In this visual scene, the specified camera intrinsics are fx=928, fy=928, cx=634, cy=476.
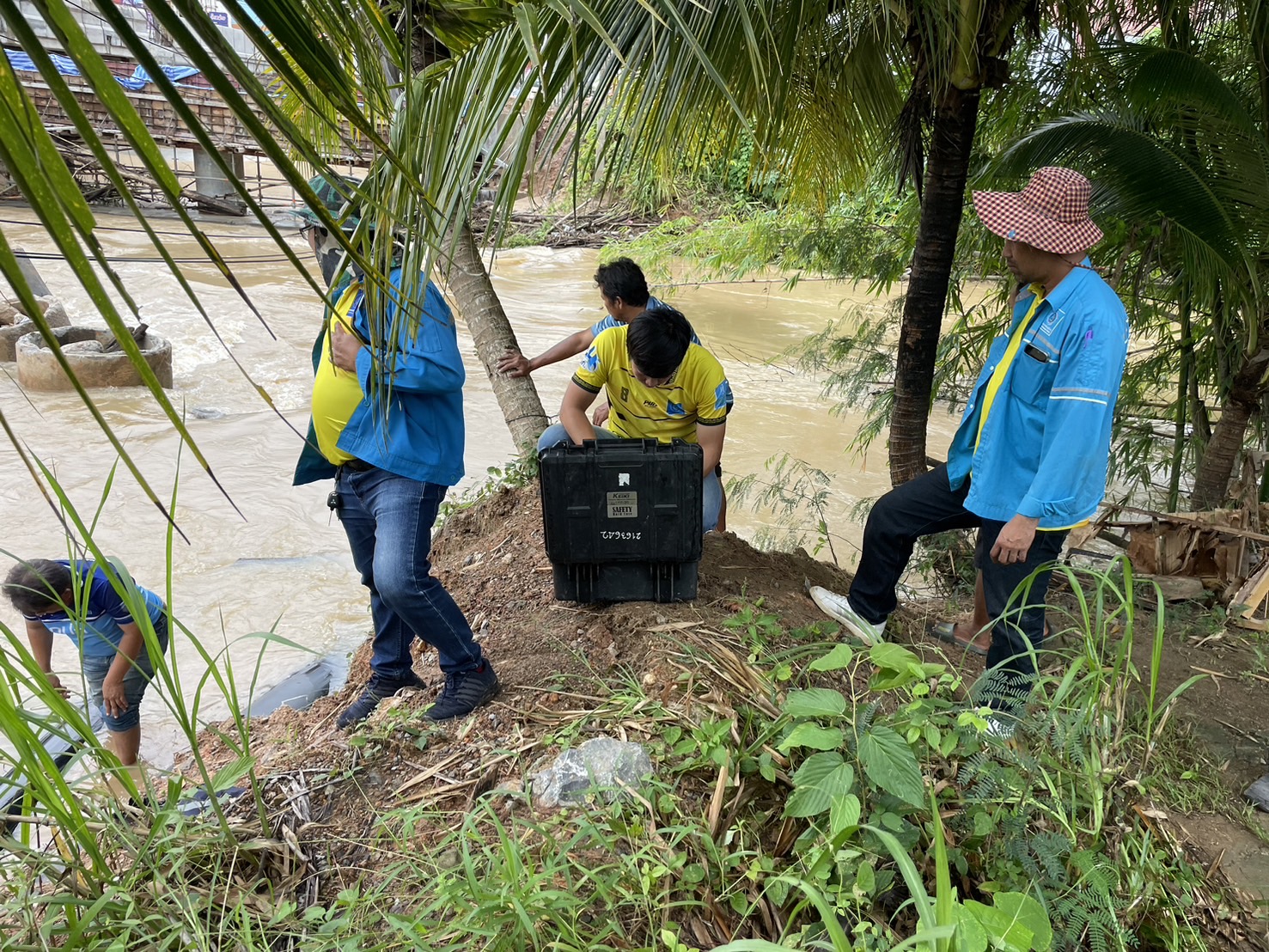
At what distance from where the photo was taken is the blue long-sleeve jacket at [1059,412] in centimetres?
260

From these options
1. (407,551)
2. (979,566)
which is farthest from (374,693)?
(979,566)

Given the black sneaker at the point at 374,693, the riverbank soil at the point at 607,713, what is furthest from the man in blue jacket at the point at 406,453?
the black sneaker at the point at 374,693

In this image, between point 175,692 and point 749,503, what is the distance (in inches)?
295

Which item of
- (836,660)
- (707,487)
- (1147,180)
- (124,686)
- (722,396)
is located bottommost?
(124,686)

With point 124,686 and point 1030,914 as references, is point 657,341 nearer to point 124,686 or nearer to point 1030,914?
point 1030,914

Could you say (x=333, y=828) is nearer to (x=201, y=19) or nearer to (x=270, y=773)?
(x=270, y=773)

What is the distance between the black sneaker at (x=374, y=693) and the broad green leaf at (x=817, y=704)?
1.61 metres

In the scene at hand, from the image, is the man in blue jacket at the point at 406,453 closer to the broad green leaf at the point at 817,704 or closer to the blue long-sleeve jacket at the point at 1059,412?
the broad green leaf at the point at 817,704

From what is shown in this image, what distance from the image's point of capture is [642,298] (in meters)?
4.06

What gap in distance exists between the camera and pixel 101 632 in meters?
3.39

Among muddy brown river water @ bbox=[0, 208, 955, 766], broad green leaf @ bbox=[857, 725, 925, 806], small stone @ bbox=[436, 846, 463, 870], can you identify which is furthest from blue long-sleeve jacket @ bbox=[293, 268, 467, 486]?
broad green leaf @ bbox=[857, 725, 925, 806]

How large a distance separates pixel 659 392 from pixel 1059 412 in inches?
61.3

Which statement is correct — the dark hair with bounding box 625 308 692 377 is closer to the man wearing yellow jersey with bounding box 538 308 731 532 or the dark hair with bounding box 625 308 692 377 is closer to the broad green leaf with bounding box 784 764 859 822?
the man wearing yellow jersey with bounding box 538 308 731 532

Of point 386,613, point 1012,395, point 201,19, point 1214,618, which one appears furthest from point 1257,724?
point 201,19
